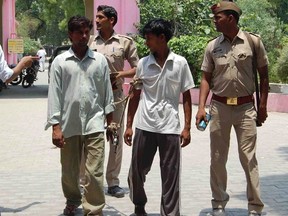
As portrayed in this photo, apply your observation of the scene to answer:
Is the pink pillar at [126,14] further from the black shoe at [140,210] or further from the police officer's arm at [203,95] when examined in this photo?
the black shoe at [140,210]

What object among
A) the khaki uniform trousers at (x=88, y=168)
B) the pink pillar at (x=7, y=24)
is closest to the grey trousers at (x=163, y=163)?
the khaki uniform trousers at (x=88, y=168)

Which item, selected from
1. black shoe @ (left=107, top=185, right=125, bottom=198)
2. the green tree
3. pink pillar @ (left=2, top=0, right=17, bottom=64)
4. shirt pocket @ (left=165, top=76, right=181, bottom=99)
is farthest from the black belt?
pink pillar @ (left=2, top=0, right=17, bottom=64)

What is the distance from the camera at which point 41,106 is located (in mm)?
15727

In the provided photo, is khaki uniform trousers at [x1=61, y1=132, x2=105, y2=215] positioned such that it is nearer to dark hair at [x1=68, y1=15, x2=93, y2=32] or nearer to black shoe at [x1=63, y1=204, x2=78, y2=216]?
black shoe at [x1=63, y1=204, x2=78, y2=216]

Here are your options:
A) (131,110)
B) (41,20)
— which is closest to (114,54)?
(131,110)

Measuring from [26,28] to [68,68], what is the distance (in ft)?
213

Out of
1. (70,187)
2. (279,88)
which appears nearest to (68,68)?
(70,187)

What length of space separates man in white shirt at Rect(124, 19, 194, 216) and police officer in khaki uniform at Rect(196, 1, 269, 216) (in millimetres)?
297

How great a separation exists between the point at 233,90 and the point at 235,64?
0.23 m

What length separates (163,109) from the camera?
4.76m

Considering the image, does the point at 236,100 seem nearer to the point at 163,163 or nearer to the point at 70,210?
Answer: the point at 163,163

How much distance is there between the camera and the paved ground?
5492 millimetres

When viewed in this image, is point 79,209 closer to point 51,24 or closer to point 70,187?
point 70,187

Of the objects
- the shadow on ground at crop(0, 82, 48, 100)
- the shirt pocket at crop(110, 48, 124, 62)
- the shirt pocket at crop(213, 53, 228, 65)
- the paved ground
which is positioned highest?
the shirt pocket at crop(213, 53, 228, 65)
